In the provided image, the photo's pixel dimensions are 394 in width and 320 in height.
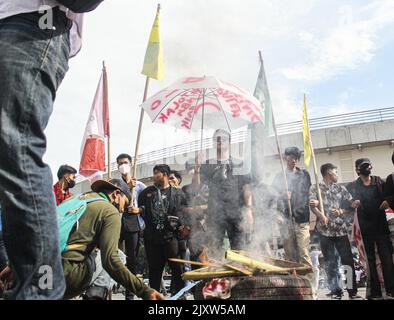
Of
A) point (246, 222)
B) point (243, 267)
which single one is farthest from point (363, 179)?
point (243, 267)

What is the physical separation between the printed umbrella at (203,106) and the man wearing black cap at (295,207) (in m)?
1.03

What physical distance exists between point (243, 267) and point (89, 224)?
4.58 ft

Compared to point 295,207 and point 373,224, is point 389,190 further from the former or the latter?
point 295,207

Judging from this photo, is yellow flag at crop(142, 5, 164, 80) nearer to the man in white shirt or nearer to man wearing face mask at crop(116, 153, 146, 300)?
man wearing face mask at crop(116, 153, 146, 300)

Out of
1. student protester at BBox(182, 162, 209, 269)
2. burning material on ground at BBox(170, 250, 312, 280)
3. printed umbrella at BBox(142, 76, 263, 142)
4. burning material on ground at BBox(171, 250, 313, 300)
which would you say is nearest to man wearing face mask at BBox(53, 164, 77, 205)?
printed umbrella at BBox(142, 76, 263, 142)

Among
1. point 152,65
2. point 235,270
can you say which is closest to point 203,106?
point 152,65

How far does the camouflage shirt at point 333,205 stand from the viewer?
567 cm

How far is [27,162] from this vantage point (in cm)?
138

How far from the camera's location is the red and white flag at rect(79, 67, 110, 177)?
6613 millimetres

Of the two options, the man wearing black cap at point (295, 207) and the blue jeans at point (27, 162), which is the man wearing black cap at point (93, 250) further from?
the man wearing black cap at point (295, 207)

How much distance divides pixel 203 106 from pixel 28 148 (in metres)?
5.19

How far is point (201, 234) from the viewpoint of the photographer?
5465mm

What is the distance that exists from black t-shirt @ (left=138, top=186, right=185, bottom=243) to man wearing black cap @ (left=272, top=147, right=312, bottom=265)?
1585mm
